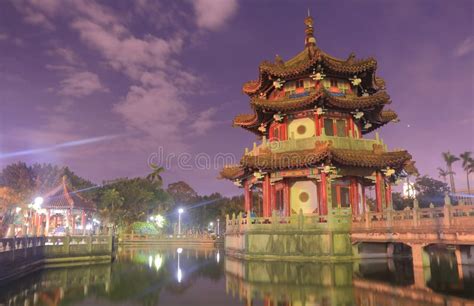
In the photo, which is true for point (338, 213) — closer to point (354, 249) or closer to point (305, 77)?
point (354, 249)

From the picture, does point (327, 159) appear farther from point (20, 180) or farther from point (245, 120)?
point (20, 180)

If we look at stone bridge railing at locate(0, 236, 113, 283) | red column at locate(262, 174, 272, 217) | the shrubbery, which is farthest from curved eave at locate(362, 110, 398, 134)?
the shrubbery

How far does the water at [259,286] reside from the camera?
12594mm

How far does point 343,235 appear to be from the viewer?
23125mm

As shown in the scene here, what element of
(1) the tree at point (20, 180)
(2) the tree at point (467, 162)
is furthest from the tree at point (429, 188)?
(1) the tree at point (20, 180)

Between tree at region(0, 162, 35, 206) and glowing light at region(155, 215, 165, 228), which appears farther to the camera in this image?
glowing light at region(155, 215, 165, 228)

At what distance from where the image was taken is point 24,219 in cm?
3606

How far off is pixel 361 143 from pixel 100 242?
64.7 ft

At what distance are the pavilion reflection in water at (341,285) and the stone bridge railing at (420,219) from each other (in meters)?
2.03

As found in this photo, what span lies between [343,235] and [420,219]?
19.0 feet

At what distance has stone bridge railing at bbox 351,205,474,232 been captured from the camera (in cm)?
1564

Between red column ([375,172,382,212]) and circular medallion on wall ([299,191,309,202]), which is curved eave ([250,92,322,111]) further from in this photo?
red column ([375,172,382,212])

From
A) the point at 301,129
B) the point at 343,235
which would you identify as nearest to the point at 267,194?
the point at 301,129

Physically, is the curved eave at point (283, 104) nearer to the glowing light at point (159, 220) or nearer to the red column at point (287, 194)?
the red column at point (287, 194)
